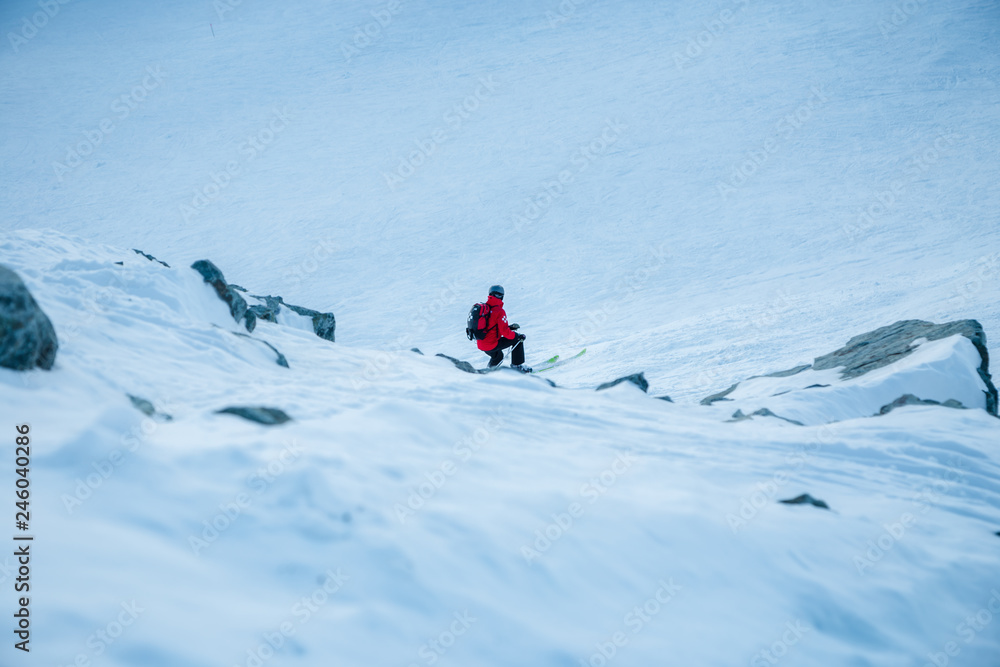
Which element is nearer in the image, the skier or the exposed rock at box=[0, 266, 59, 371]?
the exposed rock at box=[0, 266, 59, 371]

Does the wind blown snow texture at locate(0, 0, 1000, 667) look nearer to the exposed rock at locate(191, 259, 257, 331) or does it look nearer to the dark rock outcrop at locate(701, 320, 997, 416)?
the exposed rock at locate(191, 259, 257, 331)

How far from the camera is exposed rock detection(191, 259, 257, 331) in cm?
833

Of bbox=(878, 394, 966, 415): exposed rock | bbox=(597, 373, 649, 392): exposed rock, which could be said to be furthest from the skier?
bbox=(878, 394, 966, 415): exposed rock

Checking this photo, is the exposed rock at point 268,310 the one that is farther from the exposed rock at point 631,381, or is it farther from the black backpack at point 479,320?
the exposed rock at point 631,381

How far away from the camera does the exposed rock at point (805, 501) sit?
5.23 meters

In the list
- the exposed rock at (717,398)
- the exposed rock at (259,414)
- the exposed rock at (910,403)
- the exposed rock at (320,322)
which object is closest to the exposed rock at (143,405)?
the exposed rock at (259,414)

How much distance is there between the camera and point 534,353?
15781 mm

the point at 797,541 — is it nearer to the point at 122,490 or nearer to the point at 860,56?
the point at 122,490

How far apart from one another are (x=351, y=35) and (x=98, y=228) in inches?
984

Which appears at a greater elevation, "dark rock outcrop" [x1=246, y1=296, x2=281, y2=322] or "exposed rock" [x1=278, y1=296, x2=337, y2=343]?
"dark rock outcrop" [x1=246, y1=296, x2=281, y2=322]

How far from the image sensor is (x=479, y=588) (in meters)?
3.76

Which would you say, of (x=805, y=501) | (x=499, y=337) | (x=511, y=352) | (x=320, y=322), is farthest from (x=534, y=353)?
(x=805, y=501)

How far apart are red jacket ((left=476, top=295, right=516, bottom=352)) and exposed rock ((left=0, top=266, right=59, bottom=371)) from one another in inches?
283

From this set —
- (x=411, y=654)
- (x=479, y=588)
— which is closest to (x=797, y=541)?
(x=479, y=588)
